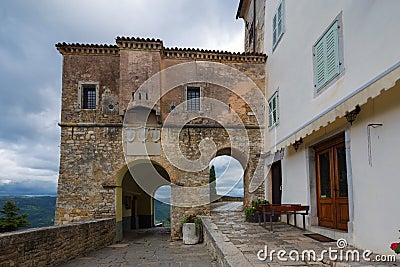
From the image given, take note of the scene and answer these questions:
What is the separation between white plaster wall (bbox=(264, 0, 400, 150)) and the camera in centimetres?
572

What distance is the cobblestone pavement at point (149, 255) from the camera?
873cm

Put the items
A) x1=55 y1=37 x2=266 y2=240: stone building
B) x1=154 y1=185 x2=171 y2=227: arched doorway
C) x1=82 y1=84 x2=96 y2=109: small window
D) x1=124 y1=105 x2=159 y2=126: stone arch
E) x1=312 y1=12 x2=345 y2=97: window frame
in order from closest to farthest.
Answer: x1=312 y1=12 x2=345 y2=97: window frame, x1=55 y1=37 x2=266 y2=240: stone building, x1=124 y1=105 x2=159 y2=126: stone arch, x1=82 y1=84 x2=96 y2=109: small window, x1=154 y1=185 x2=171 y2=227: arched doorway

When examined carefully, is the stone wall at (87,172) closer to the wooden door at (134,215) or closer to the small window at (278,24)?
the wooden door at (134,215)

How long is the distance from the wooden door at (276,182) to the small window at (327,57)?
515 cm

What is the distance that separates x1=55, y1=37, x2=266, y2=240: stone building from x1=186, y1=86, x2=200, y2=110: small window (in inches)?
1.7

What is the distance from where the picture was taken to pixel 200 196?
1390cm

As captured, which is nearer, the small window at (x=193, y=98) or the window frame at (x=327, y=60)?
the window frame at (x=327, y=60)

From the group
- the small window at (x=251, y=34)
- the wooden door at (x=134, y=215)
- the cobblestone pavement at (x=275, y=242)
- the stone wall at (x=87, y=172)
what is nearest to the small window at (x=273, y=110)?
the cobblestone pavement at (x=275, y=242)

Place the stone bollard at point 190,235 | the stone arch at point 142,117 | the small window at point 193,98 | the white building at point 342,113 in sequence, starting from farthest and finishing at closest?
the small window at point 193,98, the stone arch at point 142,117, the stone bollard at point 190,235, the white building at point 342,113

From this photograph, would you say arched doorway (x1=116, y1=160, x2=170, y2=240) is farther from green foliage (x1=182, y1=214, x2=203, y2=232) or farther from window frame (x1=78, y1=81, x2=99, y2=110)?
window frame (x1=78, y1=81, x2=99, y2=110)

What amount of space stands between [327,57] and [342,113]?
7.14 feet

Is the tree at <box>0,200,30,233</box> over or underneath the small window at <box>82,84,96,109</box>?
underneath

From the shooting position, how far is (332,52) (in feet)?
25.2

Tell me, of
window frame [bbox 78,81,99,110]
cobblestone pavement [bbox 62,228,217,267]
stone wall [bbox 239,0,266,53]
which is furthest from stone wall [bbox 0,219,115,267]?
stone wall [bbox 239,0,266,53]
